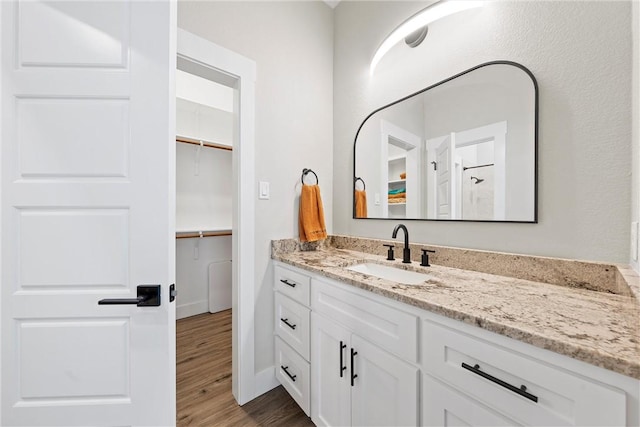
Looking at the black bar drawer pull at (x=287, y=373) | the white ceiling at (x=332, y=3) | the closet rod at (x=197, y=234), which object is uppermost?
the white ceiling at (x=332, y=3)

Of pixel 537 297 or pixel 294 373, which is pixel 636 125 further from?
pixel 294 373

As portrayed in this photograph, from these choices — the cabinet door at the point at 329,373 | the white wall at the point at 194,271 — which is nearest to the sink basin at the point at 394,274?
the cabinet door at the point at 329,373

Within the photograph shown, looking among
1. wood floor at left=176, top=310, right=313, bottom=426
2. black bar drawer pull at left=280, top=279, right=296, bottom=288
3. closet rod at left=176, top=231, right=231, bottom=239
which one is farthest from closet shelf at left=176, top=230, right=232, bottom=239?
black bar drawer pull at left=280, top=279, right=296, bottom=288

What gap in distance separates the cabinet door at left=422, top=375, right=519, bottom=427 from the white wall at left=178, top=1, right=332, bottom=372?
3.75 feet

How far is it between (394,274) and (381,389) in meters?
0.58

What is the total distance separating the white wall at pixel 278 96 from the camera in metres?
1.58

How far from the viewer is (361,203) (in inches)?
75.9

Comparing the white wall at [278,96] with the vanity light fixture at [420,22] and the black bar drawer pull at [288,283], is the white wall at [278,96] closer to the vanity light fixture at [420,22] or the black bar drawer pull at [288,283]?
the black bar drawer pull at [288,283]

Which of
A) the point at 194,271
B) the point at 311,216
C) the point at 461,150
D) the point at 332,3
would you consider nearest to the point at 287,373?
the point at 311,216

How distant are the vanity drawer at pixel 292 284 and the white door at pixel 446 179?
87 centimetres

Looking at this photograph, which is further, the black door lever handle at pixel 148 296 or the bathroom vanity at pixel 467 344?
the black door lever handle at pixel 148 296

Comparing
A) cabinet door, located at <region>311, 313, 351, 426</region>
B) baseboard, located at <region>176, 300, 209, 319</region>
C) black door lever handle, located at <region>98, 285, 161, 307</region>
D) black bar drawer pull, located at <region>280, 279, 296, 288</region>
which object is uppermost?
black door lever handle, located at <region>98, 285, 161, 307</region>

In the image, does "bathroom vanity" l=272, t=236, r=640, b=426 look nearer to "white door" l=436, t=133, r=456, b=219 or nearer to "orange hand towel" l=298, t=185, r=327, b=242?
"white door" l=436, t=133, r=456, b=219

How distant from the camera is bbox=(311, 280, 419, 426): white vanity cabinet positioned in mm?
892
